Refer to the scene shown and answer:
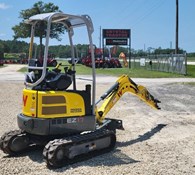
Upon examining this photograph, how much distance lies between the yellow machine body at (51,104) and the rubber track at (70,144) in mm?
445

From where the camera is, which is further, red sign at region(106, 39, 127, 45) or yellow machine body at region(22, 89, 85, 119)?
red sign at region(106, 39, 127, 45)

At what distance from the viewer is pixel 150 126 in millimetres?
10141

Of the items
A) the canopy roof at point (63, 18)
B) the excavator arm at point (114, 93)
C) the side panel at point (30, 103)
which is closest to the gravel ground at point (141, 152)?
the excavator arm at point (114, 93)

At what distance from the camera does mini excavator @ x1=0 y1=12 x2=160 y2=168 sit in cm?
666

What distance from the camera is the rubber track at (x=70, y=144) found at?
6379 millimetres

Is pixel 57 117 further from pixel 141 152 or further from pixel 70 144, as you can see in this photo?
pixel 141 152

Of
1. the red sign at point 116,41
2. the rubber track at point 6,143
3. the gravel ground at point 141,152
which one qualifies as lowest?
the gravel ground at point 141,152

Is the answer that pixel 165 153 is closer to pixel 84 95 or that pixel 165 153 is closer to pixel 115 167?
pixel 115 167

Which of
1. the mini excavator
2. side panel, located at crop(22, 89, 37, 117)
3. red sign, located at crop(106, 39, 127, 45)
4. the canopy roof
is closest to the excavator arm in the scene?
the mini excavator

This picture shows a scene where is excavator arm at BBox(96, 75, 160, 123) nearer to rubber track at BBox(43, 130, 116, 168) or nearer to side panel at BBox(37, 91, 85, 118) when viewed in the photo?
rubber track at BBox(43, 130, 116, 168)

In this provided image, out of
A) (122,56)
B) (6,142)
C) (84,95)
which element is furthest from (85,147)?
(122,56)

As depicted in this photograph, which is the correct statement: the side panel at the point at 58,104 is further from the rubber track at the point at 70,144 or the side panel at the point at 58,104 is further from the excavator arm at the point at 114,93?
the excavator arm at the point at 114,93

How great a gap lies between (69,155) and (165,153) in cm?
181

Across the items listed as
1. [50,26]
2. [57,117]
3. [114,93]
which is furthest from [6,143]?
[114,93]
